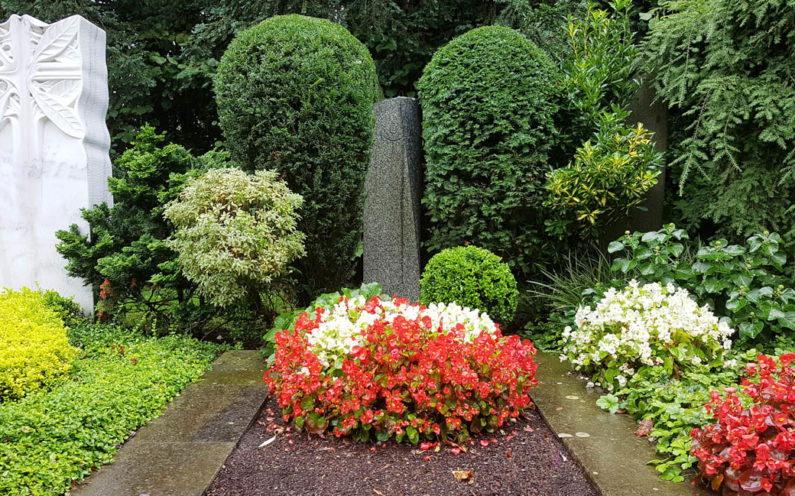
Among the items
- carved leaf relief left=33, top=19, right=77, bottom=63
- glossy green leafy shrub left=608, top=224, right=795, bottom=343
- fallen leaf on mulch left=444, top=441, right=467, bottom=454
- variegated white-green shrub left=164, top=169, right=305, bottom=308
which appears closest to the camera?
fallen leaf on mulch left=444, top=441, right=467, bottom=454

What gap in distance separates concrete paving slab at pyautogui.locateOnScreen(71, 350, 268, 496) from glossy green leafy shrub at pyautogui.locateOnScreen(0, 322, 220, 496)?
79 millimetres

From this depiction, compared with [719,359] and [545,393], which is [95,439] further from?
[719,359]

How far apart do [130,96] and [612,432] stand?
25.9 ft

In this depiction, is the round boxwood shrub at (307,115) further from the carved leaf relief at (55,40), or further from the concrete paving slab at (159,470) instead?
the concrete paving slab at (159,470)

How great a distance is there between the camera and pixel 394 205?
5.74 m

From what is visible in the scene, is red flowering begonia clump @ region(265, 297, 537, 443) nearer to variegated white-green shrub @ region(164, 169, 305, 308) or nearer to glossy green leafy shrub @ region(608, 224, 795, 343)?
variegated white-green shrub @ region(164, 169, 305, 308)

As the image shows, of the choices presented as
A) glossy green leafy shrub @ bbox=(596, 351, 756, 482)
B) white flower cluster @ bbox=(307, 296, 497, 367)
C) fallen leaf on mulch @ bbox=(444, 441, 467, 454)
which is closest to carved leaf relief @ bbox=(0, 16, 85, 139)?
white flower cluster @ bbox=(307, 296, 497, 367)

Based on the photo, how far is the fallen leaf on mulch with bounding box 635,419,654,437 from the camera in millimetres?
2643

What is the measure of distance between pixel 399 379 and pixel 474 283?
1.91 meters

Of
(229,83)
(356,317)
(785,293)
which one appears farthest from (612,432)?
(229,83)

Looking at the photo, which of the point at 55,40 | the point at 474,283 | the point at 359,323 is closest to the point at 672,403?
the point at 359,323

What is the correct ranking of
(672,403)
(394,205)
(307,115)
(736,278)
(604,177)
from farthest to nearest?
(394,205) → (604,177) → (307,115) → (736,278) → (672,403)

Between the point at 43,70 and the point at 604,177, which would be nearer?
the point at 43,70

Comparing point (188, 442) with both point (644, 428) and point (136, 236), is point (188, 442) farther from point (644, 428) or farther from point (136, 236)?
point (136, 236)
